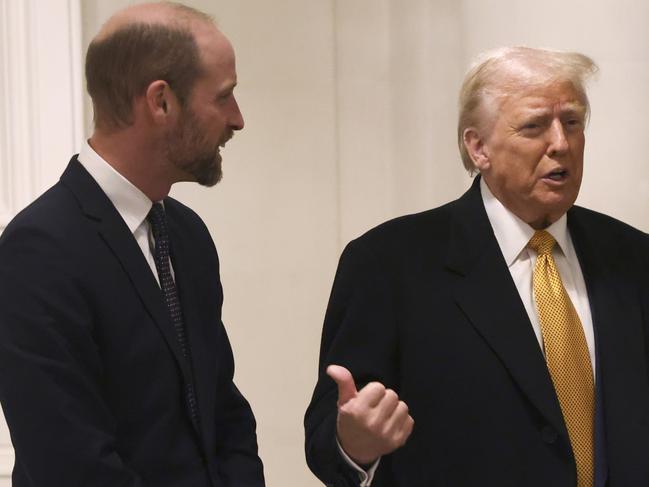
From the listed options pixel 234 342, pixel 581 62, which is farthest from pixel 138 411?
pixel 234 342

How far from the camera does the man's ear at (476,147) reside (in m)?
2.89

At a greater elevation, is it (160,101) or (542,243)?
(160,101)

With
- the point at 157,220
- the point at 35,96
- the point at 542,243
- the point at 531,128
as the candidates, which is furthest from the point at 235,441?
the point at 35,96

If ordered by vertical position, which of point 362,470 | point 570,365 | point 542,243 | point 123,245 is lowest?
point 362,470

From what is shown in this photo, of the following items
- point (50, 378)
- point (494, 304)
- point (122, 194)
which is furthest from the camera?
point (494, 304)

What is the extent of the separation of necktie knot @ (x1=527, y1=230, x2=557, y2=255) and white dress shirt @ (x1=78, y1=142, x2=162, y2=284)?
92cm

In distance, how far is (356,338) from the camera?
2.74 m

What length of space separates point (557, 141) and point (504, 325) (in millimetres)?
443

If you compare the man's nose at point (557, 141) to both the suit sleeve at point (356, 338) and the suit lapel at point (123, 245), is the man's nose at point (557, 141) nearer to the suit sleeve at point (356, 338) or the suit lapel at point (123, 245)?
the suit sleeve at point (356, 338)

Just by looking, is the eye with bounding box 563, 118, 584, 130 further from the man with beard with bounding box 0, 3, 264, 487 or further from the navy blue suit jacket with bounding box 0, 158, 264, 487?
the navy blue suit jacket with bounding box 0, 158, 264, 487

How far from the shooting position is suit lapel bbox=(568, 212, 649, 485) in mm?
2695

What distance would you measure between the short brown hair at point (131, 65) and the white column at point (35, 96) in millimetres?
1676

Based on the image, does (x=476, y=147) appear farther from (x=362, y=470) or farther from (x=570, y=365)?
(x=362, y=470)

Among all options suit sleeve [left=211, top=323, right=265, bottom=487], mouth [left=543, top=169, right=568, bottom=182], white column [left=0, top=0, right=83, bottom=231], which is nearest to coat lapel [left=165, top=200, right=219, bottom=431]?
suit sleeve [left=211, top=323, right=265, bottom=487]
